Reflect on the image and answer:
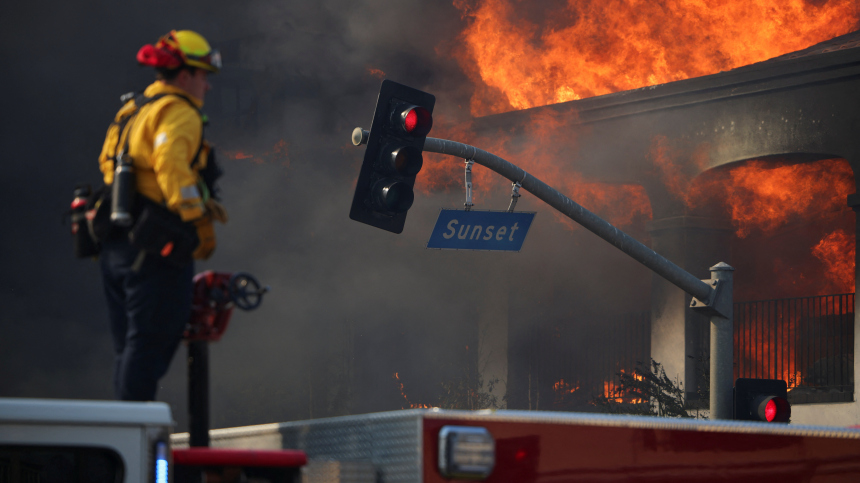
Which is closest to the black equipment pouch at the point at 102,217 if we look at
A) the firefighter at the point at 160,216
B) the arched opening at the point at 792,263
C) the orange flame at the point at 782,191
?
the firefighter at the point at 160,216

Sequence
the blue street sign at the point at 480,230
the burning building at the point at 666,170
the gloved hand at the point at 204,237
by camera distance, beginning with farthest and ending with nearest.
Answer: the burning building at the point at 666,170, the blue street sign at the point at 480,230, the gloved hand at the point at 204,237

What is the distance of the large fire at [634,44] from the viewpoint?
1927 centimetres

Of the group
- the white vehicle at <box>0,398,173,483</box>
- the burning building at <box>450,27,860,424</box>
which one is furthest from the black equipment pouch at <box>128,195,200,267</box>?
the burning building at <box>450,27,860,424</box>

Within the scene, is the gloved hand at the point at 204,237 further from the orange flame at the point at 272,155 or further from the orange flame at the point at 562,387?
the orange flame at the point at 272,155

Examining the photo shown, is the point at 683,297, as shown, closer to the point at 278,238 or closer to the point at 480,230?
the point at 480,230

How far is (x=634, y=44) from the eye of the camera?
1989cm

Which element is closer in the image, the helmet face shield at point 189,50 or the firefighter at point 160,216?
the firefighter at point 160,216

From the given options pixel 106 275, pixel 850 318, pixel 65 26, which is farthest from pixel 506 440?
pixel 65 26

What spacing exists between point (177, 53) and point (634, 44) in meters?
17.3

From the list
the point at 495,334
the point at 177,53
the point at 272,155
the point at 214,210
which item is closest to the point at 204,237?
the point at 214,210

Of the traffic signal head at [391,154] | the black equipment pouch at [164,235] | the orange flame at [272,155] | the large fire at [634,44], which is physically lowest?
the black equipment pouch at [164,235]

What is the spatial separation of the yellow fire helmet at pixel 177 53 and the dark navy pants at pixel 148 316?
0.69m

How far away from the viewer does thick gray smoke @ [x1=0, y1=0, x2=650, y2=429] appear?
1859cm

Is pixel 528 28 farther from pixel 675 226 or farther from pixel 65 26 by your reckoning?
pixel 65 26
